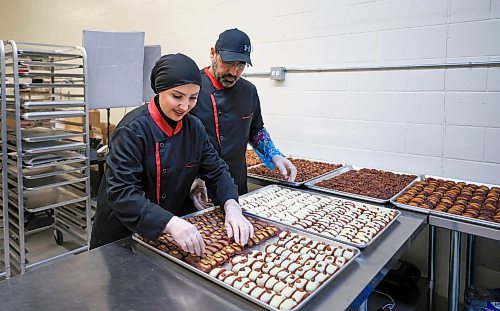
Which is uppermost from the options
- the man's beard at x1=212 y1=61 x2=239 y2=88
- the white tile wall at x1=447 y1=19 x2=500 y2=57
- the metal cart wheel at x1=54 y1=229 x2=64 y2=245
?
the white tile wall at x1=447 y1=19 x2=500 y2=57

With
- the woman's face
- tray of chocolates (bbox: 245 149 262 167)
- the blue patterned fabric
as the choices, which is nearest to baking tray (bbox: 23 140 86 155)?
tray of chocolates (bbox: 245 149 262 167)

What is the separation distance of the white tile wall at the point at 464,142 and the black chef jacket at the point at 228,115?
1171 millimetres

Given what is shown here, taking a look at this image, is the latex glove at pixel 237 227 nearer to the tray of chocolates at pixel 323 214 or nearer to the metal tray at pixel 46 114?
the tray of chocolates at pixel 323 214

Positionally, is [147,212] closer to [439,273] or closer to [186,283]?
[186,283]

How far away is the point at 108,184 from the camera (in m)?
1.30

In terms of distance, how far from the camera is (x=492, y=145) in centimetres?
212

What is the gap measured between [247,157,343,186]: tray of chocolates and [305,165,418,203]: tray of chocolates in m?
0.05

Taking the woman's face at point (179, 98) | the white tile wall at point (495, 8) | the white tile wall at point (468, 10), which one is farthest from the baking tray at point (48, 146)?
the white tile wall at point (495, 8)

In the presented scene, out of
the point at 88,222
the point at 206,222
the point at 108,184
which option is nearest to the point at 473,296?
the point at 206,222

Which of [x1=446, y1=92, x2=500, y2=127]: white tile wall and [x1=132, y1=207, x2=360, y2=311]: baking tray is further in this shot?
[x1=446, y1=92, x2=500, y2=127]: white tile wall

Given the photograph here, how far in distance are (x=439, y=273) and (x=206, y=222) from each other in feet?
5.57

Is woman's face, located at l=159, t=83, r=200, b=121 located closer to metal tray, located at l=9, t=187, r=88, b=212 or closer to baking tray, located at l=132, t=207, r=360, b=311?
baking tray, located at l=132, t=207, r=360, b=311

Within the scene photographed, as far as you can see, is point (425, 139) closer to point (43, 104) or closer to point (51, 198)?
point (43, 104)

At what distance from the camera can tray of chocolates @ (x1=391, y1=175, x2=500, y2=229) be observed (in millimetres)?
1652
